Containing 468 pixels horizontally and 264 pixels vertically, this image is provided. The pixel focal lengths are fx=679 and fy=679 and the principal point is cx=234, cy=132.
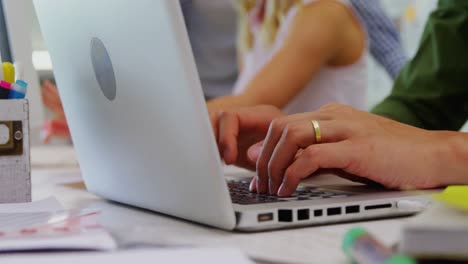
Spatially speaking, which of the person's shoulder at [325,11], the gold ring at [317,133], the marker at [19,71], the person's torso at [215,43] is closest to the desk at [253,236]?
the gold ring at [317,133]

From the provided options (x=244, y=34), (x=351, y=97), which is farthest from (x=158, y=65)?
(x=244, y=34)

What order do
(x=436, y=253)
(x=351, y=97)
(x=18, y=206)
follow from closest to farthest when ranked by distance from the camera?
(x=436, y=253) < (x=18, y=206) < (x=351, y=97)

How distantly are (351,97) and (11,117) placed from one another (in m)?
1.03

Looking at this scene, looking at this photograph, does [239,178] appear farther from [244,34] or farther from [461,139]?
[244,34]

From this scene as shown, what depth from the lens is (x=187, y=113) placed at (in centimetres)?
53

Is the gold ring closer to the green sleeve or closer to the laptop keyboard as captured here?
the laptop keyboard

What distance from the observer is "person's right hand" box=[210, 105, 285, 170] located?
0.85 meters

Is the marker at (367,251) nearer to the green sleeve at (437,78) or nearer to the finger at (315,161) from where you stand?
the finger at (315,161)

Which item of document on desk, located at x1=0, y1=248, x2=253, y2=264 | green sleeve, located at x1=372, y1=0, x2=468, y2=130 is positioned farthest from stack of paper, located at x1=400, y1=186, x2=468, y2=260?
green sleeve, located at x1=372, y1=0, x2=468, y2=130

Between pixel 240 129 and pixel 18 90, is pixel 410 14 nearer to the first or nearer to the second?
pixel 240 129

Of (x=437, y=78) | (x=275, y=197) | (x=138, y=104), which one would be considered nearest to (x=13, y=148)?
(x=138, y=104)

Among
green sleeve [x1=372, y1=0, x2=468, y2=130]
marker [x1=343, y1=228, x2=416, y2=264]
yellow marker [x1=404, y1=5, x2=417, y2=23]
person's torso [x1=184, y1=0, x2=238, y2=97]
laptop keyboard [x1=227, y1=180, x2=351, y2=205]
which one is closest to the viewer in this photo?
marker [x1=343, y1=228, x2=416, y2=264]

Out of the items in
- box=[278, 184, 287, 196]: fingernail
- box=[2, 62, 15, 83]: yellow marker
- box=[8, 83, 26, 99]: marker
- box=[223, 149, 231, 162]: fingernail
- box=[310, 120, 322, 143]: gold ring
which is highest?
box=[2, 62, 15, 83]: yellow marker

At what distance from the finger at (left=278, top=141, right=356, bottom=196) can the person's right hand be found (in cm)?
18
